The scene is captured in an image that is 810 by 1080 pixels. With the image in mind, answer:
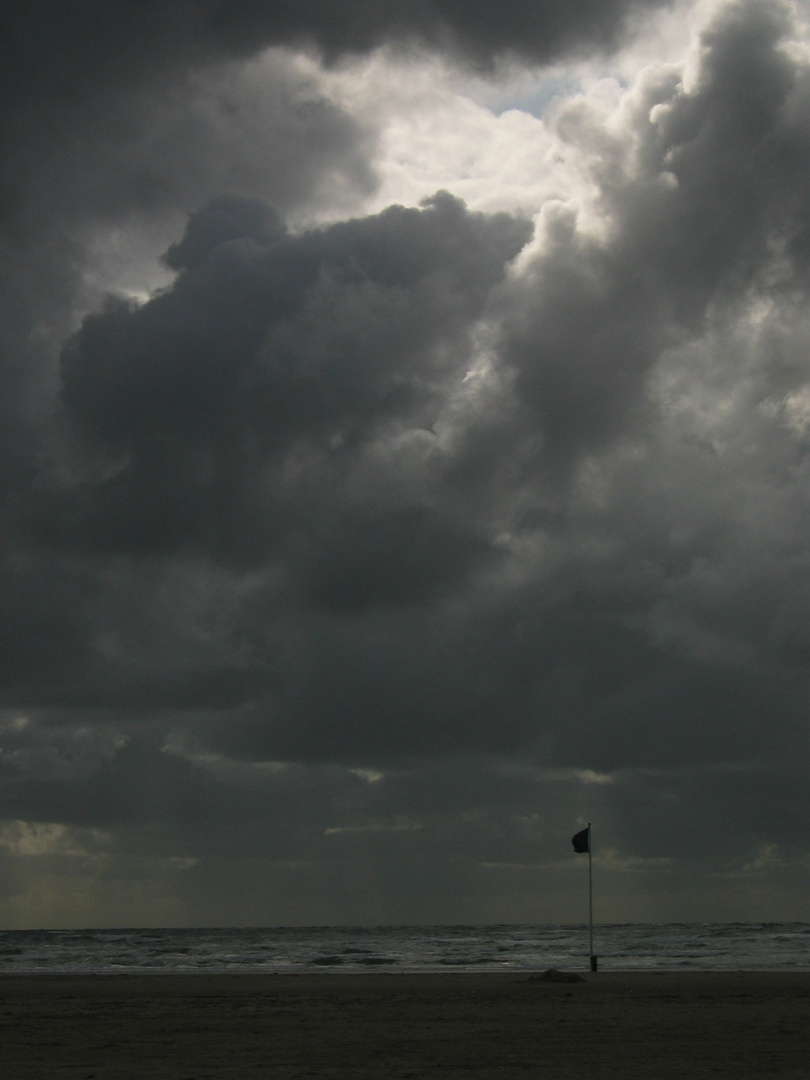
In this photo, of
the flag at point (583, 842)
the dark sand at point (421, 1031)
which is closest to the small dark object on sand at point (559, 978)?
the dark sand at point (421, 1031)

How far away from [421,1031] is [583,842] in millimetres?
12083

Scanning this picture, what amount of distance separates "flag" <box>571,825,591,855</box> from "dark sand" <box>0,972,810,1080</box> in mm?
3449

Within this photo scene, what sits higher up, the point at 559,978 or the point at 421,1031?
the point at 421,1031

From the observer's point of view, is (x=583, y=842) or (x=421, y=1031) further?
(x=583, y=842)

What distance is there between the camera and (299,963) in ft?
175

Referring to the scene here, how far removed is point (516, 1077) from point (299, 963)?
44.1 meters

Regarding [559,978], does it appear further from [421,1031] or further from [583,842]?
[421,1031]

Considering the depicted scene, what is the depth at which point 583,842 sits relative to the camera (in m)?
28.6

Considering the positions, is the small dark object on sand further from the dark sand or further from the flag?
the flag

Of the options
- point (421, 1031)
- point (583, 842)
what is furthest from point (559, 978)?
point (421, 1031)

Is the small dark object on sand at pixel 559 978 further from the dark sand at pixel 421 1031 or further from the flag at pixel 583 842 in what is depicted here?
the flag at pixel 583 842

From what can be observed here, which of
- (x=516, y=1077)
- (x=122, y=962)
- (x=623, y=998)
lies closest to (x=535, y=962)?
(x=122, y=962)

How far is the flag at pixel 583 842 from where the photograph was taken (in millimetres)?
28547

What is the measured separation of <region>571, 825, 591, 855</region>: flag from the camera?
28.5m
